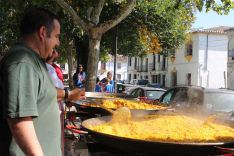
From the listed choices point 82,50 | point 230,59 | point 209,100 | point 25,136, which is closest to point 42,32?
point 25,136

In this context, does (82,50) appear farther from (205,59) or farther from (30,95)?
(205,59)

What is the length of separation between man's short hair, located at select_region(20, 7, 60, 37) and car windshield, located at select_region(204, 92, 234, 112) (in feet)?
24.9

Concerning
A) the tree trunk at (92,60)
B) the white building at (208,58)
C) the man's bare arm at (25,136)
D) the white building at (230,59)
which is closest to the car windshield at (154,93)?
the tree trunk at (92,60)

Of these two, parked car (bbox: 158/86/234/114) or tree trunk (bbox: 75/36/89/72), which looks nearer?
parked car (bbox: 158/86/234/114)

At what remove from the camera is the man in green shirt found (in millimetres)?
2373

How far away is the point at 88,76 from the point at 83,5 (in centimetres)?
323

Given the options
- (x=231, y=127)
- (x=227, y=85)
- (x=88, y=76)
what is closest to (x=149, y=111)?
(x=231, y=127)

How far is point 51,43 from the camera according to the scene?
270 cm

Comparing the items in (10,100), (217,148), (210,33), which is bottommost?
(217,148)

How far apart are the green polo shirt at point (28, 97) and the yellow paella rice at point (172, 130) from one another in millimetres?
1338

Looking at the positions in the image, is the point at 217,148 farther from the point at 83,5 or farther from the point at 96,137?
the point at 83,5

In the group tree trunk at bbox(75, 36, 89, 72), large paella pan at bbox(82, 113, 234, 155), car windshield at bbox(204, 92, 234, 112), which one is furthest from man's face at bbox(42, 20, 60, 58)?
tree trunk at bbox(75, 36, 89, 72)

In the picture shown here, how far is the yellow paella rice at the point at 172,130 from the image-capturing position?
3906 millimetres

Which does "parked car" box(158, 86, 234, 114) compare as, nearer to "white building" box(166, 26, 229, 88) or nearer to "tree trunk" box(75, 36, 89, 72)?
"tree trunk" box(75, 36, 89, 72)
